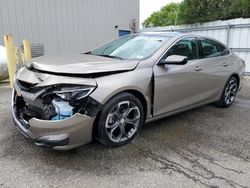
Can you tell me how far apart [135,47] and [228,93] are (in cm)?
237

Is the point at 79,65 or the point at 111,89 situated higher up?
the point at 79,65

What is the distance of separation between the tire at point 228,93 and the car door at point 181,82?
0.62 m

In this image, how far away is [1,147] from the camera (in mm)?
2959

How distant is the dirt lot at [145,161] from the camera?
2.36 m

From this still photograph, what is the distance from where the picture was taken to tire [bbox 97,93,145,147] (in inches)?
106

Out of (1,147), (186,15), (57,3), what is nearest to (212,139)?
(1,147)

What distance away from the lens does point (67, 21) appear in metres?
→ 10.3

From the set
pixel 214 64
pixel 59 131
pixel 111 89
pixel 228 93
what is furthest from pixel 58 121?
pixel 228 93

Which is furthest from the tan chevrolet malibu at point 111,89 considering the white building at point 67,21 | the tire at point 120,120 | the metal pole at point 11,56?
the white building at point 67,21

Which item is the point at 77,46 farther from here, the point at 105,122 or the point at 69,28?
the point at 105,122

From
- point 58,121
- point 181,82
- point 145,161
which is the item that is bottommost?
point 145,161

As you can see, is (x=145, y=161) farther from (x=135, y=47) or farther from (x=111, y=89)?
(x=135, y=47)

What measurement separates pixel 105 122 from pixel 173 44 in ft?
5.32

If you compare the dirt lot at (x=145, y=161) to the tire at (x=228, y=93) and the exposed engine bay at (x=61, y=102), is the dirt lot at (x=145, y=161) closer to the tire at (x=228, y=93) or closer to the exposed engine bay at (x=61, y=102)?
the exposed engine bay at (x=61, y=102)
